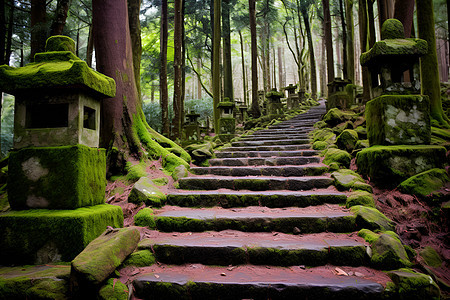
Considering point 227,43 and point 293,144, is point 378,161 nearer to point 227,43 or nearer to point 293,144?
point 293,144

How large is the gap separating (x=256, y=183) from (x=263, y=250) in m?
1.76

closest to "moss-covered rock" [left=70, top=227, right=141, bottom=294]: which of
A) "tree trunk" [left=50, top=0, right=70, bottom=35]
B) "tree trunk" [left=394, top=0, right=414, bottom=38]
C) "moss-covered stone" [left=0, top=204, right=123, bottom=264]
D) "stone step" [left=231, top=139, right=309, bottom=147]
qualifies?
"moss-covered stone" [left=0, top=204, right=123, bottom=264]

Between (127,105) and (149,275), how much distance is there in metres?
3.62

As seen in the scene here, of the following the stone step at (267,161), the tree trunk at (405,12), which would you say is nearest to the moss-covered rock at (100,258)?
the stone step at (267,161)

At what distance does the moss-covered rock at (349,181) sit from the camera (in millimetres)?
3793

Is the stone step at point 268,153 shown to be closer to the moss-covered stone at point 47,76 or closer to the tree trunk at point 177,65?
the moss-covered stone at point 47,76

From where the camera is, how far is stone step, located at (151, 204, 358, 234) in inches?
123

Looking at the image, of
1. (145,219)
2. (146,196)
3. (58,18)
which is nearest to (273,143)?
(146,196)

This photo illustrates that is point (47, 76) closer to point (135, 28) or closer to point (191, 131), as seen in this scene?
point (135, 28)

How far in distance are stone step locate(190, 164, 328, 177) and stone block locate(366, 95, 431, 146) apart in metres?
1.27

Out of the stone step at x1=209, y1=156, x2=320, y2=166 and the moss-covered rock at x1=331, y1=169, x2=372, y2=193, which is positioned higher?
the stone step at x1=209, y1=156, x2=320, y2=166

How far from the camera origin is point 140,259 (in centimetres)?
265

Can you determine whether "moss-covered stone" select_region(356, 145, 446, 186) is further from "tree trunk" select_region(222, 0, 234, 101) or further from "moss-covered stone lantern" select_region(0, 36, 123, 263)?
"tree trunk" select_region(222, 0, 234, 101)

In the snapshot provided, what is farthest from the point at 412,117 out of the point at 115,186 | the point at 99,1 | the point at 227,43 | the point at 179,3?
the point at 227,43
